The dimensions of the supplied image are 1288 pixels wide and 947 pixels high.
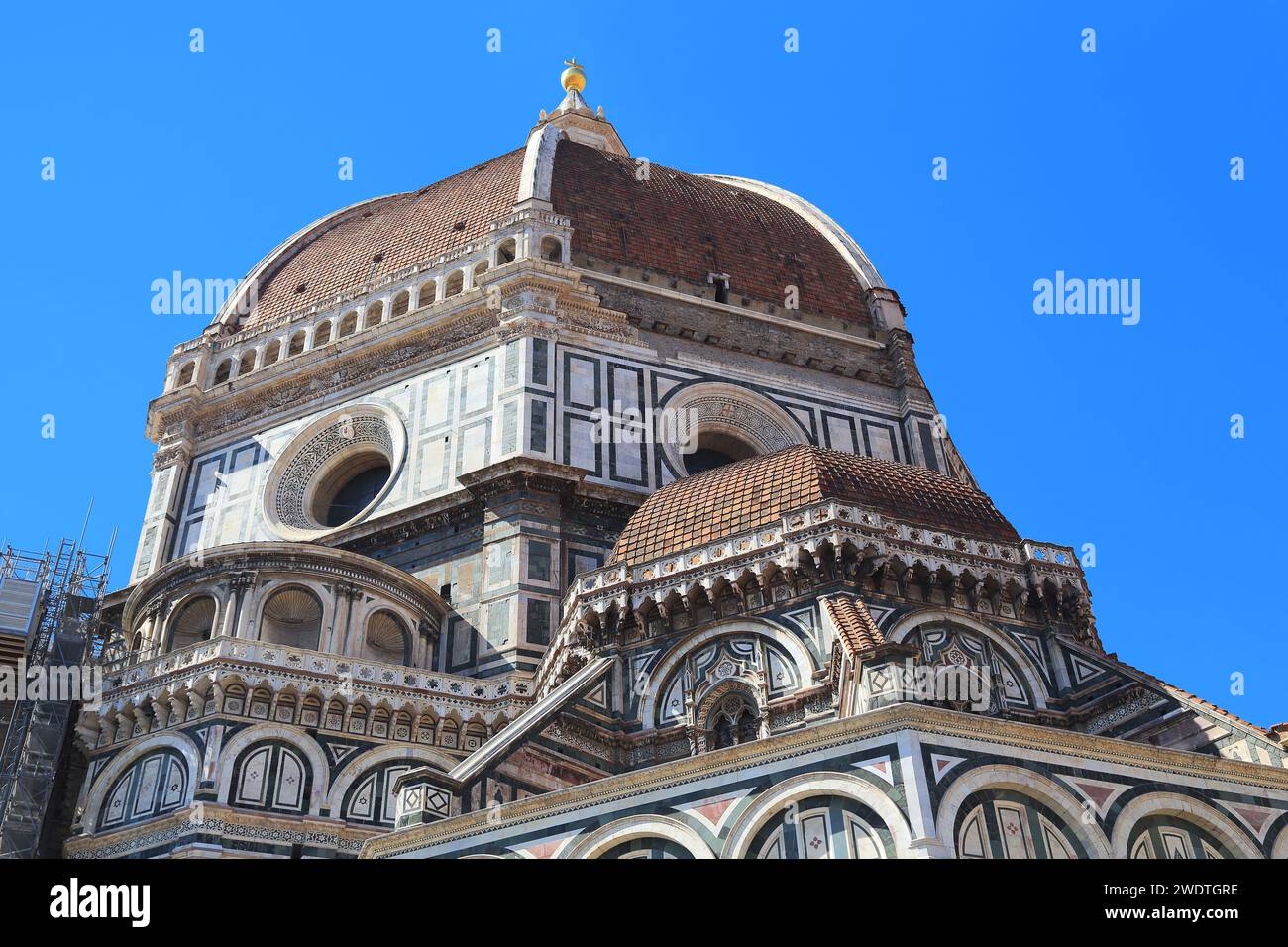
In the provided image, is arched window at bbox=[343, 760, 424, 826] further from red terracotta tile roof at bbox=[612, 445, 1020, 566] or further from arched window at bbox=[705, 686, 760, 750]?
red terracotta tile roof at bbox=[612, 445, 1020, 566]

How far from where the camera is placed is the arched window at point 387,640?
23.1 m

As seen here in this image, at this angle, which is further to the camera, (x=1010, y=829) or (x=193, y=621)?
(x=193, y=621)

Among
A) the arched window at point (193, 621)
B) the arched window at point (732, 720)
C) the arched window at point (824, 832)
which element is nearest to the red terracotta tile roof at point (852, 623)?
the arched window at point (732, 720)

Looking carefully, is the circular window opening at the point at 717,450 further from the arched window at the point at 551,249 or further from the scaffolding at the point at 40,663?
the scaffolding at the point at 40,663

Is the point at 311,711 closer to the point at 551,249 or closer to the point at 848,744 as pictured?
the point at 848,744

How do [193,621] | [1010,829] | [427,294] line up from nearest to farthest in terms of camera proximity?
[1010,829], [193,621], [427,294]

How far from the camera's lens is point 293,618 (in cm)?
2292

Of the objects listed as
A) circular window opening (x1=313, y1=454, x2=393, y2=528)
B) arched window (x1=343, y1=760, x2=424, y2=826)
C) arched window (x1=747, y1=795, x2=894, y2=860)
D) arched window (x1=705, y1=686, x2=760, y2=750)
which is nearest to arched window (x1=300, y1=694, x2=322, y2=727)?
arched window (x1=343, y1=760, x2=424, y2=826)

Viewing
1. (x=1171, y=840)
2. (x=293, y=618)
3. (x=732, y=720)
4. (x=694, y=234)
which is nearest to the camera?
(x=1171, y=840)

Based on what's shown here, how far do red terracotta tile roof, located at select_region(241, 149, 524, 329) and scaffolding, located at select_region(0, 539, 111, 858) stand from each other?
31.4 ft

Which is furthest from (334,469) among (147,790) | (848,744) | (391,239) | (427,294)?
(848,744)

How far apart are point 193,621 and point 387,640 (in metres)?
3.17
